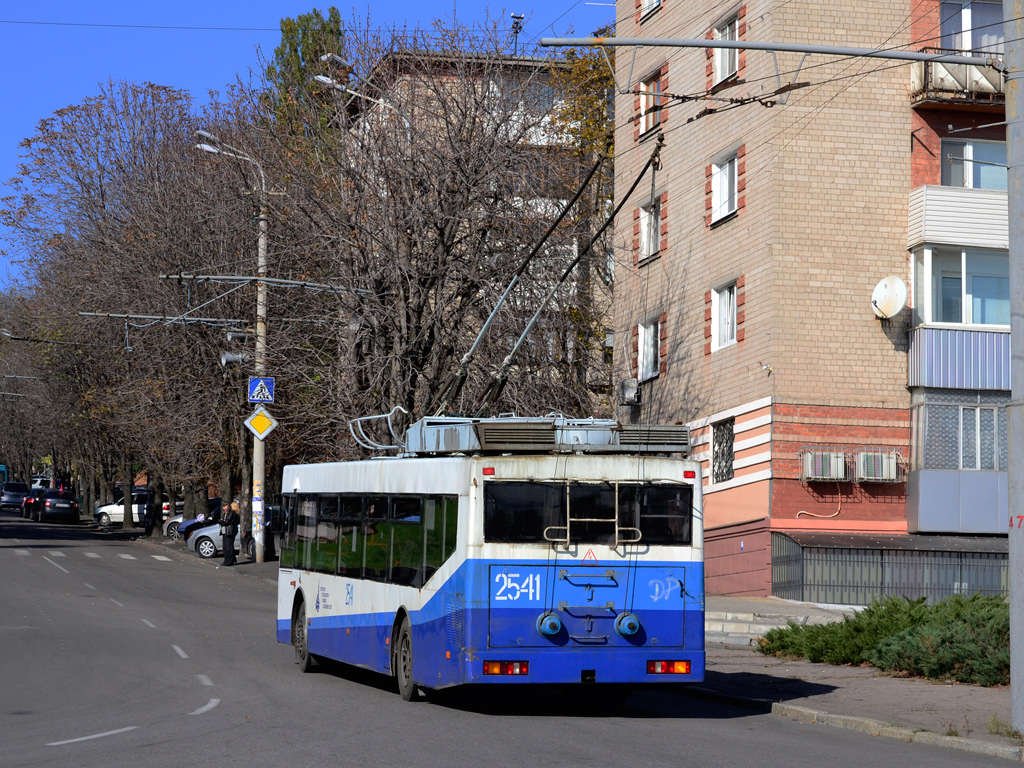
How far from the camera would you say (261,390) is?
1277 inches

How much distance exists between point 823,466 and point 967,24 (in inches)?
347

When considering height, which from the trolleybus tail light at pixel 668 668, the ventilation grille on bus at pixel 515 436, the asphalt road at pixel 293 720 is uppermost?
the ventilation grille on bus at pixel 515 436

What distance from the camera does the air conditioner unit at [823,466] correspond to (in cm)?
2630

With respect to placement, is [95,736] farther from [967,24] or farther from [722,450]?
[967,24]

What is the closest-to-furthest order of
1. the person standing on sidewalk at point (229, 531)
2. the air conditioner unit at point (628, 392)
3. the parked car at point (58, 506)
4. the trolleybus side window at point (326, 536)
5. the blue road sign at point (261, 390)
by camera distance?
the trolleybus side window at point (326, 536) < the blue road sign at point (261, 390) < the air conditioner unit at point (628, 392) < the person standing on sidewalk at point (229, 531) < the parked car at point (58, 506)

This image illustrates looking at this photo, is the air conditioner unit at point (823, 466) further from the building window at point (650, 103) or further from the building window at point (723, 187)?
the building window at point (650, 103)

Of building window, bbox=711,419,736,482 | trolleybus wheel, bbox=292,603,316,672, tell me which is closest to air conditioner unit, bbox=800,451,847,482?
building window, bbox=711,419,736,482

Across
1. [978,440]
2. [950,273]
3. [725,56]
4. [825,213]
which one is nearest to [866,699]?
[978,440]

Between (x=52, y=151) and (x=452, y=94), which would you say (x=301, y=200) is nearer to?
(x=452, y=94)

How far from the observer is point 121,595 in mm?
28938

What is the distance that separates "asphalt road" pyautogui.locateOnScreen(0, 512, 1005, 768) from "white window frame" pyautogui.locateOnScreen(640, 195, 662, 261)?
14476 millimetres

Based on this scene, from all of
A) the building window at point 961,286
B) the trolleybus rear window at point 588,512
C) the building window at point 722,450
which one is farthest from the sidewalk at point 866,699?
the building window at point 961,286

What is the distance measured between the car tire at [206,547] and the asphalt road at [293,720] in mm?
18023

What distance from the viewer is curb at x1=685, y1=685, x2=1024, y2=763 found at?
35.8 feet
